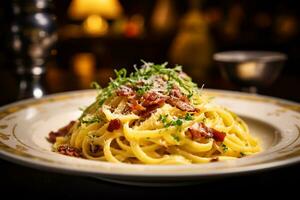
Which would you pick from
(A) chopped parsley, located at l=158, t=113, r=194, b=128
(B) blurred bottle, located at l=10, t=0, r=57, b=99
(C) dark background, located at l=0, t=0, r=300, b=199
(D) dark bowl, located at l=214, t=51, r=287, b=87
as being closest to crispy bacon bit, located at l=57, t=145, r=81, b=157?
(C) dark background, located at l=0, t=0, r=300, b=199

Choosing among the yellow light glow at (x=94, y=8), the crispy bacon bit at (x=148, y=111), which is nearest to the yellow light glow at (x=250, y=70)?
the crispy bacon bit at (x=148, y=111)

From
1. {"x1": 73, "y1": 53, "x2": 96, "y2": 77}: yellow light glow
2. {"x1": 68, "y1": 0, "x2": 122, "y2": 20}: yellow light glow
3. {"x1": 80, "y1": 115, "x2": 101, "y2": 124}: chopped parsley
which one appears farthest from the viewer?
{"x1": 68, "y1": 0, "x2": 122, "y2": 20}: yellow light glow

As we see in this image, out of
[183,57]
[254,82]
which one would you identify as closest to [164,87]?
[254,82]

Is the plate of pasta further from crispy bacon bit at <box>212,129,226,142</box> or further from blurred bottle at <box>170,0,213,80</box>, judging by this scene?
blurred bottle at <box>170,0,213,80</box>

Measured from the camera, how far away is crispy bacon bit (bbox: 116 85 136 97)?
6.17 ft

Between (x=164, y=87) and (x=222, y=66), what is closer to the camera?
(x=164, y=87)

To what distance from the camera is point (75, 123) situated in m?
2.07

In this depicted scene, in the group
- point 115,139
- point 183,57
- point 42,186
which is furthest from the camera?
point 183,57

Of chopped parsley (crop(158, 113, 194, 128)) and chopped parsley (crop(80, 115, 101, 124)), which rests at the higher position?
chopped parsley (crop(158, 113, 194, 128))

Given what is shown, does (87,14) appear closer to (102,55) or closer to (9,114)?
(102,55)

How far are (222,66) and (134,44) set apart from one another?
6137mm

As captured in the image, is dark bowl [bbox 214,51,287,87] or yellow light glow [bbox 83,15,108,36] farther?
yellow light glow [bbox 83,15,108,36]

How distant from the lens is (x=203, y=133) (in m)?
1.74

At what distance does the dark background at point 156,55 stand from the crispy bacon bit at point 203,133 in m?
0.20
